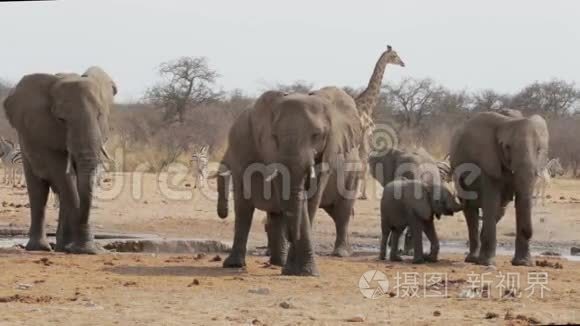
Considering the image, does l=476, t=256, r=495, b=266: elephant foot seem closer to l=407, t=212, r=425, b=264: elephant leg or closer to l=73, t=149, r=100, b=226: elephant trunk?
l=407, t=212, r=425, b=264: elephant leg

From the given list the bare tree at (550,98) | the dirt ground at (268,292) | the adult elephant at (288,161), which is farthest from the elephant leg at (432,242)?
the bare tree at (550,98)

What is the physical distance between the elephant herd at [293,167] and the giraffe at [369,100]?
647mm

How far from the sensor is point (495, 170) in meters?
12.0

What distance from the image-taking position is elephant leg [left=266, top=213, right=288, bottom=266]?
10.5m

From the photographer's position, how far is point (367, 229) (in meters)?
17.3

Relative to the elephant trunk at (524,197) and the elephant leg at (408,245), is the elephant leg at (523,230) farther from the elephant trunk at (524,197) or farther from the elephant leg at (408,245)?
the elephant leg at (408,245)

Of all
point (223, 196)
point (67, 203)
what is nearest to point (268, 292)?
point (223, 196)

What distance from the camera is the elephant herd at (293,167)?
9.41m

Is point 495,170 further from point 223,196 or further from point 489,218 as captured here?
point 223,196

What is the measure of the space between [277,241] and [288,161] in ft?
5.30

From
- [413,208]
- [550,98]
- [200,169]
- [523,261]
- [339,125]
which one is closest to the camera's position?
[339,125]

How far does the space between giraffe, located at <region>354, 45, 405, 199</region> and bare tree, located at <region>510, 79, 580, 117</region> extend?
24.6 metres

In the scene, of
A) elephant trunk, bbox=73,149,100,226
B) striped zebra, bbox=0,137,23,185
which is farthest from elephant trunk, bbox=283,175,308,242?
striped zebra, bbox=0,137,23,185

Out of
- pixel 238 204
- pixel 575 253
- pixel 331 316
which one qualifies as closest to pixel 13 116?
pixel 238 204
